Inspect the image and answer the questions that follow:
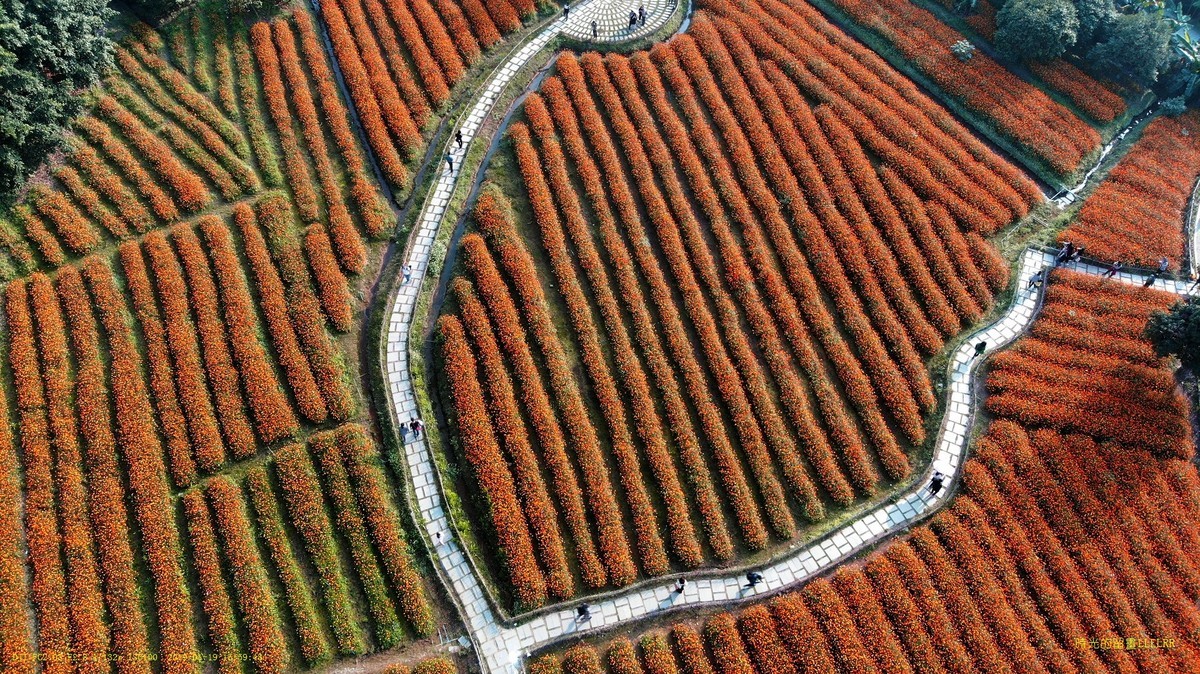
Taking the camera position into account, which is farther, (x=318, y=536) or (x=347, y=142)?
(x=347, y=142)

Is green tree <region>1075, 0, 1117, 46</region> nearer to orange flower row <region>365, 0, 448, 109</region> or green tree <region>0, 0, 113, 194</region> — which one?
orange flower row <region>365, 0, 448, 109</region>

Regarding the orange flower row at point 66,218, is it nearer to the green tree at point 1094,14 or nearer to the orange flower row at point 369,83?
the orange flower row at point 369,83

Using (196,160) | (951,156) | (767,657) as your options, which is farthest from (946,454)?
(196,160)

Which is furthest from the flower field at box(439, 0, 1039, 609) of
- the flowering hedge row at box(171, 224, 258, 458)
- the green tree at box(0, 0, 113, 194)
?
the green tree at box(0, 0, 113, 194)

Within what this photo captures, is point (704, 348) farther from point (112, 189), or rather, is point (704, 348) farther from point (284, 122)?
point (112, 189)

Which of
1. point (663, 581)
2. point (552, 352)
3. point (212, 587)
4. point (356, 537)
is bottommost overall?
point (663, 581)

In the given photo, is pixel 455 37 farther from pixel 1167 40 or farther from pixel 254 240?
pixel 1167 40

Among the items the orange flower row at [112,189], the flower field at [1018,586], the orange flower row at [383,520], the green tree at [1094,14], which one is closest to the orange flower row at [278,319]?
the orange flower row at [383,520]

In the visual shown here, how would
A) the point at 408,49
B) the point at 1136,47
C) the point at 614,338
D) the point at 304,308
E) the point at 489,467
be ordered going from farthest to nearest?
the point at 408,49, the point at 1136,47, the point at 614,338, the point at 304,308, the point at 489,467

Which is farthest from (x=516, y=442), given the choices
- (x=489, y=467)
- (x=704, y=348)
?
(x=704, y=348)
